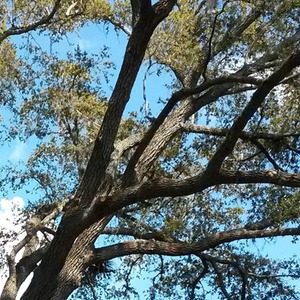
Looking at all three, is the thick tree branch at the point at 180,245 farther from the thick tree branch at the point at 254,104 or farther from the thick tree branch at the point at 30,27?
the thick tree branch at the point at 30,27

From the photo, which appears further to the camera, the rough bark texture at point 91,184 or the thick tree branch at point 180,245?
the thick tree branch at point 180,245

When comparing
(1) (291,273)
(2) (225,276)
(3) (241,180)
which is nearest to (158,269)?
(2) (225,276)

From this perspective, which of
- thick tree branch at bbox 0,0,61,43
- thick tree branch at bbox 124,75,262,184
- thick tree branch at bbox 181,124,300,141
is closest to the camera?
thick tree branch at bbox 124,75,262,184

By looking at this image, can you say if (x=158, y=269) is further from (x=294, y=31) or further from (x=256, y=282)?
(x=294, y=31)

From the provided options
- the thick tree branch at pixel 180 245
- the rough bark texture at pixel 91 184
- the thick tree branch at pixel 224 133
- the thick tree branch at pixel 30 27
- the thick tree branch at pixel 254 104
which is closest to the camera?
the thick tree branch at pixel 254 104

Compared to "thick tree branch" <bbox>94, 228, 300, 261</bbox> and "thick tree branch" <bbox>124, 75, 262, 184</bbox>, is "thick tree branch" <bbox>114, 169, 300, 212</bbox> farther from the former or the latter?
"thick tree branch" <bbox>94, 228, 300, 261</bbox>

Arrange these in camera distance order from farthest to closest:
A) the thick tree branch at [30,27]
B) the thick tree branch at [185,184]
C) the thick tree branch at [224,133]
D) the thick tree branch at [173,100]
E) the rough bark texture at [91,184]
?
the thick tree branch at [30,27]
the thick tree branch at [224,133]
the thick tree branch at [173,100]
the rough bark texture at [91,184]
the thick tree branch at [185,184]

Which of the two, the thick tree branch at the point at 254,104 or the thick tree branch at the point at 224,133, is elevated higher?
the thick tree branch at the point at 224,133

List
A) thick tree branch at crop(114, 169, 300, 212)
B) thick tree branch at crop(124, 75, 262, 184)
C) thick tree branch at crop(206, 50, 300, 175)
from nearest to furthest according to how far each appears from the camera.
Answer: thick tree branch at crop(206, 50, 300, 175), thick tree branch at crop(114, 169, 300, 212), thick tree branch at crop(124, 75, 262, 184)

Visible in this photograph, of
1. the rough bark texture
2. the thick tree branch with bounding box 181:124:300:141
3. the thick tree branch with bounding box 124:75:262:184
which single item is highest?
the thick tree branch with bounding box 181:124:300:141

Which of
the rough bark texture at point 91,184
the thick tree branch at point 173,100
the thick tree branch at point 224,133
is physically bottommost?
the rough bark texture at point 91,184

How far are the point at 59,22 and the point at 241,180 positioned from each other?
447 cm

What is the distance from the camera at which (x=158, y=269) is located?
979 cm

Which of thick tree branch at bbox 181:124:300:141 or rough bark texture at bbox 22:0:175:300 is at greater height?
thick tree branch at bbox 181:124:300:141
